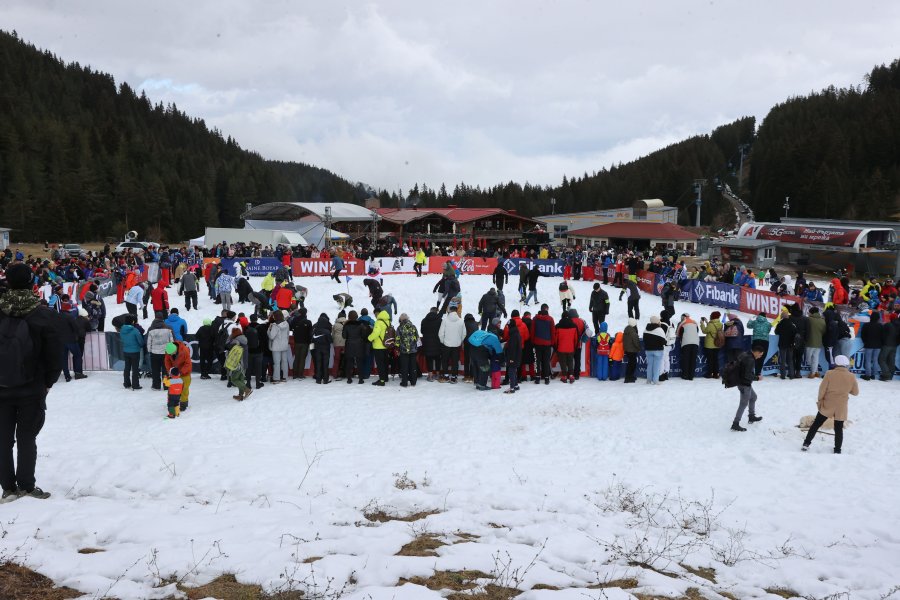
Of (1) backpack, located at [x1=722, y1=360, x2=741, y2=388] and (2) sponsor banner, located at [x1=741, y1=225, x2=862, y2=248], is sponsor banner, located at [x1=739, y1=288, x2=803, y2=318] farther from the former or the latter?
(2) sponsor banner, located at [x1=741, y1=225, x2=862, y2=248]

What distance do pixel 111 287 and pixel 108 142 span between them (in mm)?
80418

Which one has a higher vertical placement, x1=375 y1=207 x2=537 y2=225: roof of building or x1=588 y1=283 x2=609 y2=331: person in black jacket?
x1=375 y1=207 x2=537 y2=225: roof of building

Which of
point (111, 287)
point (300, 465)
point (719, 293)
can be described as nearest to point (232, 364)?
point (300, 465)

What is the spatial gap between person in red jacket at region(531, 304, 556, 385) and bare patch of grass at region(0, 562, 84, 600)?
9.35 m

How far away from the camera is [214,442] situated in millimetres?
9281

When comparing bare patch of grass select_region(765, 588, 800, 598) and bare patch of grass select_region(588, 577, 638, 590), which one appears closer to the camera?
bare patch of grass select_region(588, 577, 638, 590)

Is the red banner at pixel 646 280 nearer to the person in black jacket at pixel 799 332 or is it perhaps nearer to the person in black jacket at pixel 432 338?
the person in black jacket at pixel 799 332

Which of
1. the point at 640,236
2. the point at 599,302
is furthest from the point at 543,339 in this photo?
the point at 640,236

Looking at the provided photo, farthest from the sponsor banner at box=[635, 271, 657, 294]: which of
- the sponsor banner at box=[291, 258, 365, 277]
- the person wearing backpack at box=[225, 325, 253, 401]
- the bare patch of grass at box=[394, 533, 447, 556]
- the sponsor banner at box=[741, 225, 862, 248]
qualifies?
the bare patch of grass at box=[394, 533, 447, 556]

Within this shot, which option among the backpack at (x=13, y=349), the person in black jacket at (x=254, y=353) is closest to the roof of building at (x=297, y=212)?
the person in black jacket at (x=254, y=353)

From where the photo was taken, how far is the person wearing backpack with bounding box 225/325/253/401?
1166 cm

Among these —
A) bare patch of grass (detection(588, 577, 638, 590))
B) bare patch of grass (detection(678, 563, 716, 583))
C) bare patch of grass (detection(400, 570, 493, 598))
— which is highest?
bare patch of grass (detection(400, 570, 493, 598))

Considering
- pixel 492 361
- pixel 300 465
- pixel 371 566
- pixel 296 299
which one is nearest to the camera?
pixel 371 566

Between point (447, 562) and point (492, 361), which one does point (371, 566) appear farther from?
point (492, 361)
